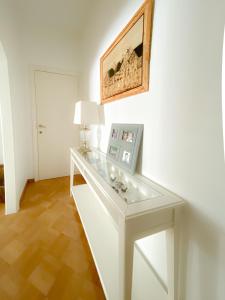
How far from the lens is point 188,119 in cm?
73

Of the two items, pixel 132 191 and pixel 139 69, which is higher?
pixel 139 69

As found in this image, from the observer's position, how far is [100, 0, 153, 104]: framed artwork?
0.97 m

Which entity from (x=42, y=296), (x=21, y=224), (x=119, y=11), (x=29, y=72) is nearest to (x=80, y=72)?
(x=29, y=72)

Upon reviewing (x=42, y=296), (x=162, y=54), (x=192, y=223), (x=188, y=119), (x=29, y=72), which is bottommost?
(x=42, y=296)

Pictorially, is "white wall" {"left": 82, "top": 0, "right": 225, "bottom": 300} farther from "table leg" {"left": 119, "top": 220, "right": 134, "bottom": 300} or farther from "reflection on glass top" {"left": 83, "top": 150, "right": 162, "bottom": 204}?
"table leg" {"left": 119, "top": 220, "right": 134, "bottom": 300}

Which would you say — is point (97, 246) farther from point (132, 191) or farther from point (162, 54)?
point (162, 54)

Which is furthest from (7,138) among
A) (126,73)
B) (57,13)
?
(57,13)

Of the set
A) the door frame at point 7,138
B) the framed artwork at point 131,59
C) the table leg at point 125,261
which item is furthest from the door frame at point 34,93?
the table leg at point 125,261

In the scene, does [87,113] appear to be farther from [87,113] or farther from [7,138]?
[7,138]

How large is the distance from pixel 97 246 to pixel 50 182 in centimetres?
196

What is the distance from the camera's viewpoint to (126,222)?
628 mm

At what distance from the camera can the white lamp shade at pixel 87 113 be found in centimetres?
172

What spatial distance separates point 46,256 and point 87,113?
1.48 metres

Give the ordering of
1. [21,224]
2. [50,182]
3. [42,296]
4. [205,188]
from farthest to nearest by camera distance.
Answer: [50,182], [21,224], [42,296], [205,188]
